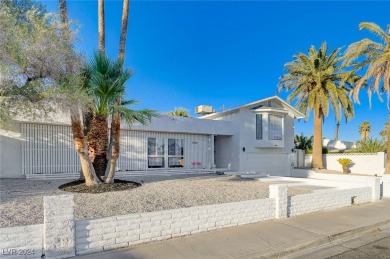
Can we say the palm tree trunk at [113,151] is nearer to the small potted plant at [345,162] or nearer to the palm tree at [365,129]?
the small potted plant at [345,162]

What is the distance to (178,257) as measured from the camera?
17.1 ft

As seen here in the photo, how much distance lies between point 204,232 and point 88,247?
8.73ft

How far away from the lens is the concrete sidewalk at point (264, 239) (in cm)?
539

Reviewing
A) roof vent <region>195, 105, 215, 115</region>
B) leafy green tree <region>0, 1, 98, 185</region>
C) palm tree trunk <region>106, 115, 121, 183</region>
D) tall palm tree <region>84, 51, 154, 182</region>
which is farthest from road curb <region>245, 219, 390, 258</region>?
roof vent <region>195, 105, 215, 115</region>

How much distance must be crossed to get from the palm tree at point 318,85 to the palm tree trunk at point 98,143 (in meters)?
17.9

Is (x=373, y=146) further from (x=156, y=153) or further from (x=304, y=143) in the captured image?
(x=156, y=153)

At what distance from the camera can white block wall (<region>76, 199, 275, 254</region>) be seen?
5.35m

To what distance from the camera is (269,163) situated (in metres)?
21.6

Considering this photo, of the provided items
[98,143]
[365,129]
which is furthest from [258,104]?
[365,129]

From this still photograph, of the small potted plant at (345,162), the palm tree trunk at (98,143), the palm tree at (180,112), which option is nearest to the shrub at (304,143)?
the small potted plant at (345,162)

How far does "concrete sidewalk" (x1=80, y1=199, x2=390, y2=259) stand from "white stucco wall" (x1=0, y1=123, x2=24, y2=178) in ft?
33.8

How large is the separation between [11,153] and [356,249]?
14273mm

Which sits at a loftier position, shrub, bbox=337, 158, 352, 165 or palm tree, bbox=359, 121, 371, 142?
palm tree, bbox=359, 121, 371, 142

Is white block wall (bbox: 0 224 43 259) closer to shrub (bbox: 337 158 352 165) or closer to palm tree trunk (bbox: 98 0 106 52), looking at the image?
palm tree trunk (bbox: 98 0 106 52)
